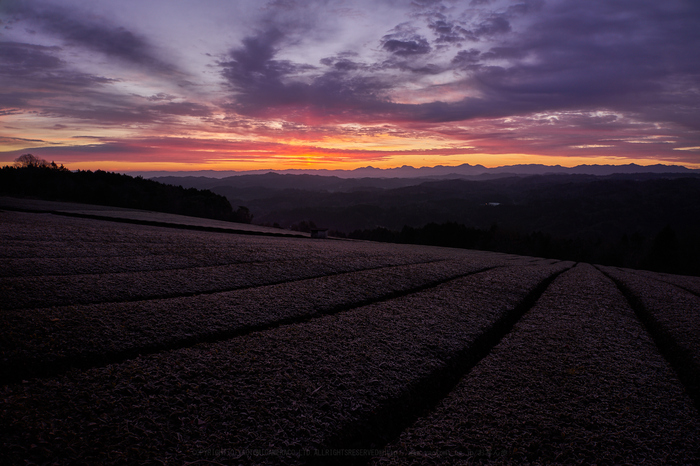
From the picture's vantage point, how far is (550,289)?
1633 centimetres

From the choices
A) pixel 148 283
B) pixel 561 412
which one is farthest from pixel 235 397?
pixel 148 283

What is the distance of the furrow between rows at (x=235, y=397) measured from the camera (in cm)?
468

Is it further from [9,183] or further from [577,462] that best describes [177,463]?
[9,183]

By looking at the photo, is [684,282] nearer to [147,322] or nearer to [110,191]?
[147,322]

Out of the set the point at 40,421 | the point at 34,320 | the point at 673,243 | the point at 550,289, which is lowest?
the point at 673,243

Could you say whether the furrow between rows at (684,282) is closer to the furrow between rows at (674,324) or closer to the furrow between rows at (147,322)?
the furrow between rows at (674,324)

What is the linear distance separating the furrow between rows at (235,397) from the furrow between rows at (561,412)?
860 mm

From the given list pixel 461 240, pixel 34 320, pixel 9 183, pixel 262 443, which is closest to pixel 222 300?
pixel 34 320

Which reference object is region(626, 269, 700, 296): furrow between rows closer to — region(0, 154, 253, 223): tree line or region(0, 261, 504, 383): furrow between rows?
region(0, 261, 504, 383): furrow between rows

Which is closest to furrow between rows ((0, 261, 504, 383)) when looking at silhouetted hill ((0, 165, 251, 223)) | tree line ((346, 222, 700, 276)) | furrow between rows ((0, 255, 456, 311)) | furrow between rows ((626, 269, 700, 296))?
furrow between rows ((0, 255, 456, 311))

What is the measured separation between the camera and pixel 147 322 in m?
8.55

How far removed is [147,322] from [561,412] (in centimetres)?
943

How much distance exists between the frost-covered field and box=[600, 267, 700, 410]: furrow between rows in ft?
0.28

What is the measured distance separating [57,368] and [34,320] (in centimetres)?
237
